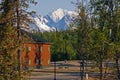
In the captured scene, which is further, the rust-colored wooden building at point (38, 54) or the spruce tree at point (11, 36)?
the rust-colored wooden building at point (38, 54)

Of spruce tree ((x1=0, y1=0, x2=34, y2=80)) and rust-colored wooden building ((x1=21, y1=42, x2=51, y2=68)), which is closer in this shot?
spruce tree ((x1=0, y1=0, x2=34, y2=80))

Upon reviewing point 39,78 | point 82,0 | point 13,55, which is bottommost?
point 39,78

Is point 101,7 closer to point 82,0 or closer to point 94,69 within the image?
point 94,69

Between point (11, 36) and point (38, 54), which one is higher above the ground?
point (11, 36)

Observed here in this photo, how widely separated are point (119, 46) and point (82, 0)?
16105 millimetres

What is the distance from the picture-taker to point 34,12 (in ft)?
88.1

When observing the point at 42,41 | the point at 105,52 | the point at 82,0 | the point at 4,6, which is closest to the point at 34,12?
the point at 4,6

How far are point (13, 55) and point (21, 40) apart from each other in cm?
231

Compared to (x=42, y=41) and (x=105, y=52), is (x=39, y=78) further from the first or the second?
(x=105, y=52)

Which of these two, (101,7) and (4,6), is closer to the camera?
(101,7)

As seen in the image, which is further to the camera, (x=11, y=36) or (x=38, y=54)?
(x=38, y=54)

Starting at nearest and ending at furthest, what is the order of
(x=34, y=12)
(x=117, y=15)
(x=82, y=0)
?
(x=117, y=15) < (x=34, y=12) < (x=82, y=0)

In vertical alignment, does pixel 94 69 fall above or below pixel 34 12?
below

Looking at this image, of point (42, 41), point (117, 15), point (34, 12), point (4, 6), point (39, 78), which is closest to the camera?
point (117, 15)
